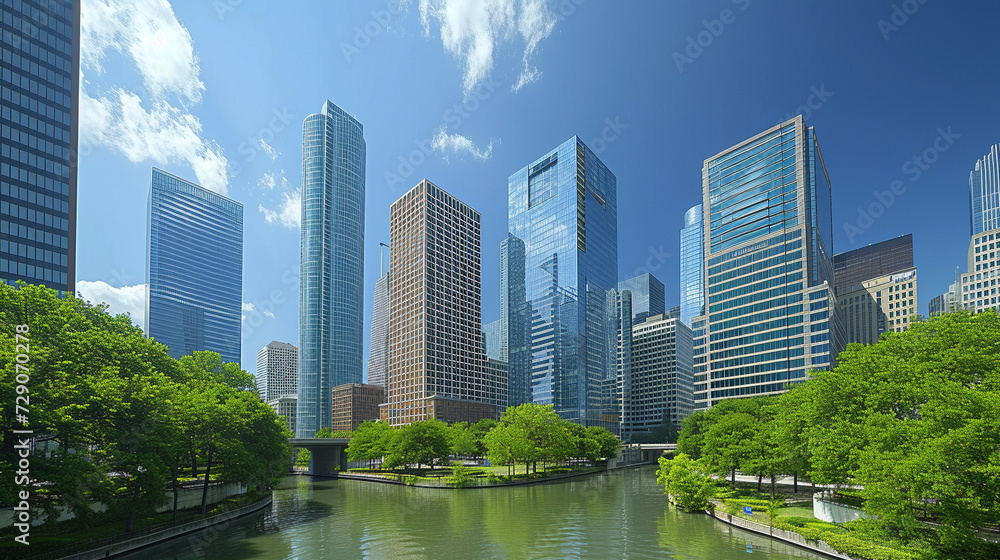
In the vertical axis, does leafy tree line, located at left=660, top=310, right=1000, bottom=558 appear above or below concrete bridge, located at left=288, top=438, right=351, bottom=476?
above

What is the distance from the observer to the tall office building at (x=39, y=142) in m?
90.7

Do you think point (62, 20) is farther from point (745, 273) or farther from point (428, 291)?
point (745, 273)

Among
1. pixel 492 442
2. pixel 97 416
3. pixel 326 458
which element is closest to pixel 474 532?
pixel 97 416

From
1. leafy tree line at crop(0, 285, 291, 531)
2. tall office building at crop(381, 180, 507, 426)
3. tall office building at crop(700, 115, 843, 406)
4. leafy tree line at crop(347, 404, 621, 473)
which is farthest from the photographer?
tall office building at crop(381, 180, 507, 426)

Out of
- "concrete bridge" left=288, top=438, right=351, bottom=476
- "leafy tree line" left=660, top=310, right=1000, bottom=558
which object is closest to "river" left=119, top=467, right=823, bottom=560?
"leafy tree line" left=660, top=310, right=1000, bottom=558

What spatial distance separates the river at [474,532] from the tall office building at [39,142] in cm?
6670

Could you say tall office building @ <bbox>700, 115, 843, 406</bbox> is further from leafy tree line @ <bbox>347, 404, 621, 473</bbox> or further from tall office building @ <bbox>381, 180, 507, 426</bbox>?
tall office building @ <bbox>381, 180, 507, 426</bbox>

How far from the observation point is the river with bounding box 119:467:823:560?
42250 mm

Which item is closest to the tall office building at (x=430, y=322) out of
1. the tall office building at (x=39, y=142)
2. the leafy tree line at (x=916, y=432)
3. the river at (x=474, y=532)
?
the river at (x=474, y=532)

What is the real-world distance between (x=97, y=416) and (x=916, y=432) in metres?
60.2

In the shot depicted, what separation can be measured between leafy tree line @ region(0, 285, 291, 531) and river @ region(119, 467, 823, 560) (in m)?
7.78

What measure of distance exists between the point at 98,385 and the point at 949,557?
59.1 metres

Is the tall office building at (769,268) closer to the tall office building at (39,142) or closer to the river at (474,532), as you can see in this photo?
the river at (474,532)

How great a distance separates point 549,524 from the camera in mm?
54531
